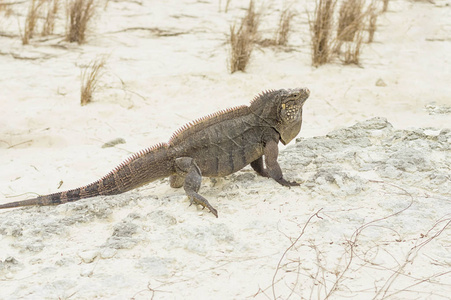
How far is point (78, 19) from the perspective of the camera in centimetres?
777

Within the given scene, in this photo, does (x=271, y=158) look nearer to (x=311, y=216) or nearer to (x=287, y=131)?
(x=287, y=131)

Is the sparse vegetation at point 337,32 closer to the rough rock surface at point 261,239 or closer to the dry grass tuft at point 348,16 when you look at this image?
the dry grass tuft at point 348,16

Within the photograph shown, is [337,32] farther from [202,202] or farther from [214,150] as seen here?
[202,202]

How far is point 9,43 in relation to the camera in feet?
25.2

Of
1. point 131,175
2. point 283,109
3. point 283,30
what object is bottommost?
point 131,175

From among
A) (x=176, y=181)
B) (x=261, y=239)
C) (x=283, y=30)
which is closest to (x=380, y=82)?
(x=283, y=30)

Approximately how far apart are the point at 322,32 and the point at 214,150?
3813 mm

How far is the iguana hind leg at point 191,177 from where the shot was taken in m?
3.48

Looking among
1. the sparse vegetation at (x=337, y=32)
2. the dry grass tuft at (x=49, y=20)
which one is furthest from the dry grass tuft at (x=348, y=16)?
the dry grass tuft at (x=49, y=20)

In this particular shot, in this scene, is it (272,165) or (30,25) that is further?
(30,25)

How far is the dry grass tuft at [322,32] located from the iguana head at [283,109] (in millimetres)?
3294

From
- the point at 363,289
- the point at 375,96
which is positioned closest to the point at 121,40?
the point at 375,96

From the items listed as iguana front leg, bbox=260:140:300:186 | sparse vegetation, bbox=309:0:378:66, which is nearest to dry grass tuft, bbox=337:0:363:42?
sparse vegetation, bbox=309:0:378:66

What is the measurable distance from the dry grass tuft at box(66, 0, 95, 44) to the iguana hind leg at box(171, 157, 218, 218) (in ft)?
15.4
